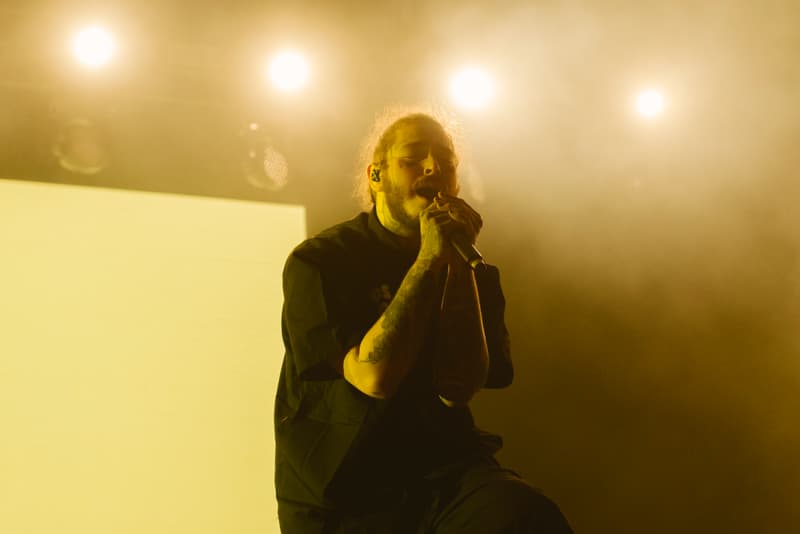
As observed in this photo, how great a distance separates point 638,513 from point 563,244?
899 mm

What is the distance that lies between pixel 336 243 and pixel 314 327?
0.24 metres

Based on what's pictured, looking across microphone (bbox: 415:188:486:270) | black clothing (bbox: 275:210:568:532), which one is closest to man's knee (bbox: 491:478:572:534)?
black clothing (bbox: 275:210:568:532)

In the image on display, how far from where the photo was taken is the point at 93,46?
7.25ft

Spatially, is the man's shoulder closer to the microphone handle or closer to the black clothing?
the black clothing

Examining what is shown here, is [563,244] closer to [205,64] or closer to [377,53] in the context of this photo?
[377,53]

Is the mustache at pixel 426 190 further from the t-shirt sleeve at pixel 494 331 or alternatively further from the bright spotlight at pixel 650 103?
the bright spotlight at pixel 650 103

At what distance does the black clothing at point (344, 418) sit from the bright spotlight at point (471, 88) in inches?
48.2

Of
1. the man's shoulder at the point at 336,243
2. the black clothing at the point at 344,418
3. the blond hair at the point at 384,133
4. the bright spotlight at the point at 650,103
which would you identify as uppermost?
the bright spotlight at the point at 650,103

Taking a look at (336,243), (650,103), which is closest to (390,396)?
(336,243)

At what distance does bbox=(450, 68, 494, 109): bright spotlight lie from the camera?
2523 millimetres

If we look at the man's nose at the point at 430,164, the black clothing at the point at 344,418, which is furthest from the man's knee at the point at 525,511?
the man's nose at the point at 430,164

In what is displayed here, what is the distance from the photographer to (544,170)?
254cm

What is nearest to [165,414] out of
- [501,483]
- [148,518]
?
[148,518]

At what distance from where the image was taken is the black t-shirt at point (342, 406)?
4.20 feet
